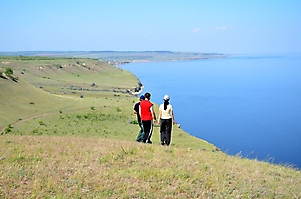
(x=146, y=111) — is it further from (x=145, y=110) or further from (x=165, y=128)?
(x=165, y=128)

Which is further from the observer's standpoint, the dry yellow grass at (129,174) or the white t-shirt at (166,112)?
the white t-shirt at (166,112)

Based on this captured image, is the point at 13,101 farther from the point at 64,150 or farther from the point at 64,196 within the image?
the point at 64,196

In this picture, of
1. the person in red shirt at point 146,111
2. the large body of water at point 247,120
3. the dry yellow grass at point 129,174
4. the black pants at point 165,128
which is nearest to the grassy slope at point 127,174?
the dry yellow grass at point 129,174

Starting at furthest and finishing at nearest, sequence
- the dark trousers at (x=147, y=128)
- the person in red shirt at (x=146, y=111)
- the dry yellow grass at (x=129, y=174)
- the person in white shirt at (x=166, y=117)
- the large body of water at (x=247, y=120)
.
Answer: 1. the large body of water at (x=247, y=120)
2. the dark trousers at (x=147, y=128)
3. the person in red shirt at (x=146, y=111)
4. the person in white shirt at (x=166, y=117)
5. the dry yellow grass at (x=129, y=174)

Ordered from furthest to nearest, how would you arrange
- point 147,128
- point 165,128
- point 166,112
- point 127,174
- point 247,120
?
point 247,120
point 147,128
point 165,128
point 166,112
point 127,174

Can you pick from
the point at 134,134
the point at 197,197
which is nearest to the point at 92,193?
the point at 197,197

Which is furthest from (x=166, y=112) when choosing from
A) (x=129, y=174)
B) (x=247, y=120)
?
(x=247, y=120)

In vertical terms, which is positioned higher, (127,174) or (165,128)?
Result: (165,128)

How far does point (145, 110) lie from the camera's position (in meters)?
11.6

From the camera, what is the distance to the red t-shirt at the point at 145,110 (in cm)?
1155

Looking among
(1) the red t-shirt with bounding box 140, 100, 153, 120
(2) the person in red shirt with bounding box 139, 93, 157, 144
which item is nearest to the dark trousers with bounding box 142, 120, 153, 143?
(2) the person in red shirt with bounding box 139, 93, 157, 144

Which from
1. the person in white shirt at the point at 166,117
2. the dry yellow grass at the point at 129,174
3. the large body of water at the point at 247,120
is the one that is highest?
the person in white shirt at the point at 166,117

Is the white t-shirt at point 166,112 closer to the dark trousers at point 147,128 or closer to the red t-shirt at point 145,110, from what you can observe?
the red t-shirt at point 145,110

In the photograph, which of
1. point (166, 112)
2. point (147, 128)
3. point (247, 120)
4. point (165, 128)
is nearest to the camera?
point (166, 112)
